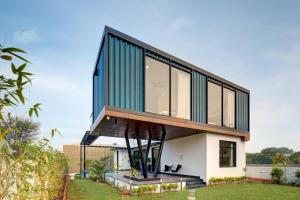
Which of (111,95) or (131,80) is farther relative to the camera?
(131,80)

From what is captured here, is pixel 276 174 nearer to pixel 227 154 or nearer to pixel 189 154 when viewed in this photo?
pixel 227 154

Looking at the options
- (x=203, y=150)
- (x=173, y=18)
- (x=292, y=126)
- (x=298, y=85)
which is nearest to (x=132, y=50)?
(x=173, y=18)

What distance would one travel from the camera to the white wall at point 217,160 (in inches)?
558

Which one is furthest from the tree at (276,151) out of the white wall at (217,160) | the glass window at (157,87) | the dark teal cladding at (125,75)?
the dark teal cladding at (125,75)

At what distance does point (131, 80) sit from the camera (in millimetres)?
10516

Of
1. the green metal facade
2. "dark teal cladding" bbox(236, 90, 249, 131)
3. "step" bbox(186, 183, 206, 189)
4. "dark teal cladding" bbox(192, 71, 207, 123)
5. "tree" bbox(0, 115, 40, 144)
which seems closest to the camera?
"tree" bbox(0, 115, 40, 144)

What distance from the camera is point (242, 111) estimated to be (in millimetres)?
17328

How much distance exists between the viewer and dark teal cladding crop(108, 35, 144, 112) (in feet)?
32.2

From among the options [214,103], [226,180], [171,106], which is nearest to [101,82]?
[171,106]

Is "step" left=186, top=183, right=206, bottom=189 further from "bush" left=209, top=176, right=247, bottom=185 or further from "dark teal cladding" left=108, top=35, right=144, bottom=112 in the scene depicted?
"dark teal cladding" left=108, top=35, right=144, bottom=112

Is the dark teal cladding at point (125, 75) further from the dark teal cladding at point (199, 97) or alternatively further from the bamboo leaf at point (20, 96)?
the bamboo leaf at point (20, 96)

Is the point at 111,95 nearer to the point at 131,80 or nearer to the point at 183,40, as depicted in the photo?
the point at 131,80

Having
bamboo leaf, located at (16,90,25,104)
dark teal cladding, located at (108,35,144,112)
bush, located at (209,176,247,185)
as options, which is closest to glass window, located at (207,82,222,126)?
bush, located at (209,176,247,185)

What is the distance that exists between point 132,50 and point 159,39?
547 centimetres
